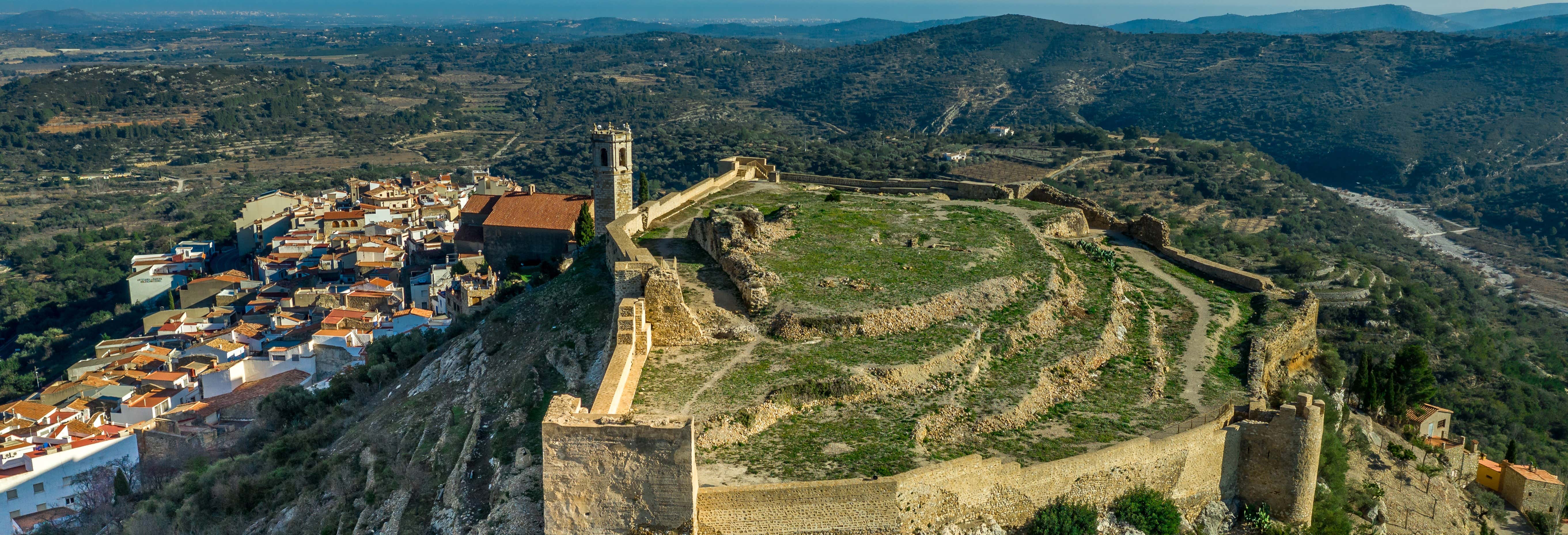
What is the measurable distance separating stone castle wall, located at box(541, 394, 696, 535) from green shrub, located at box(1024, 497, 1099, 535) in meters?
4.16

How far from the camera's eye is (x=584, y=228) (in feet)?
110

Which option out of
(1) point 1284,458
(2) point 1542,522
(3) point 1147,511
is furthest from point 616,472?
(2) point 1542,522

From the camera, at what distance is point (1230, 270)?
2228 cm

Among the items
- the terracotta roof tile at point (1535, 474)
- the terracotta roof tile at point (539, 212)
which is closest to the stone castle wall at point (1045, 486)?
the terracotta roof tile at point (1535, 474)

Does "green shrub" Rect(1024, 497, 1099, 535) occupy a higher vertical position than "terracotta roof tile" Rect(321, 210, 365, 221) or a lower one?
higher

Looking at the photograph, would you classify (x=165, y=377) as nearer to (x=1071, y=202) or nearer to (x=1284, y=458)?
(x=1071, y=202)

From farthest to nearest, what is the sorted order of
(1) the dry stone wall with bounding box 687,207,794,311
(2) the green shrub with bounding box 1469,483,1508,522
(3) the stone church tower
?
(3) the stone church tower < (2) the green shrub with bounding box 1469,483,1508,522 < (1) the dry stone wall with bounding box 687,207,794,311

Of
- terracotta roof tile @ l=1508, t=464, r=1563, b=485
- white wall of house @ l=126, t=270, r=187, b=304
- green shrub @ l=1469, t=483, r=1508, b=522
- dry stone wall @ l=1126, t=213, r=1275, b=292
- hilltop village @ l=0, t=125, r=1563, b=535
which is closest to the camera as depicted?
hilltop village @ l=0, t=125, r=1563, b=535

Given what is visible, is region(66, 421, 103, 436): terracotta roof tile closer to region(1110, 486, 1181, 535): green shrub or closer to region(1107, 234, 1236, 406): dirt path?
region(1107, 234, 1236, 406): dirt path

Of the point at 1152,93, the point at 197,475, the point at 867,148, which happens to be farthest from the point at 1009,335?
the point at 1152,93

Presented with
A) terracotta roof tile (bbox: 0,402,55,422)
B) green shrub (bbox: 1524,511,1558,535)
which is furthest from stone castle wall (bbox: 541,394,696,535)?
terracotta roof tile (bbox: 0,402,55,422)

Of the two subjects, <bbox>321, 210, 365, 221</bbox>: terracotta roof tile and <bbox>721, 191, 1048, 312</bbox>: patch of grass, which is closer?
<bbox>721, 191, 1048, 312</bbox>: patch of grass

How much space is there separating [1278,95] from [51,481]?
94962 millimetres

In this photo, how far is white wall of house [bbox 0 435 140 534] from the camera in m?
26.1
